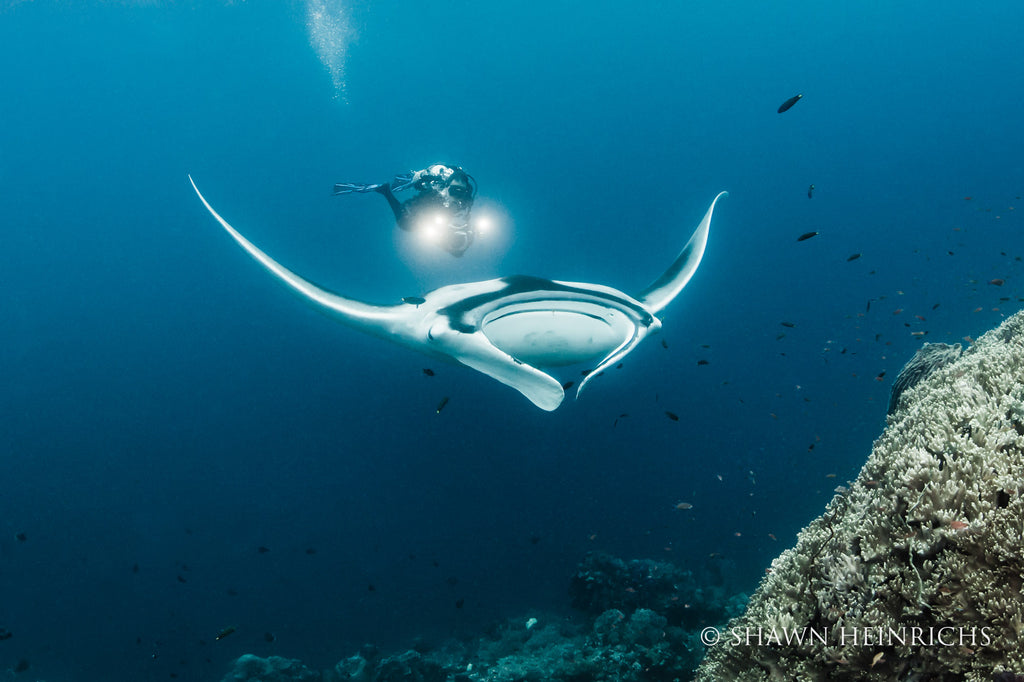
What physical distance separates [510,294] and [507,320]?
16.2 inches

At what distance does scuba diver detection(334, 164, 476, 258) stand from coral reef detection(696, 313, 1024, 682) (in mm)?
8386

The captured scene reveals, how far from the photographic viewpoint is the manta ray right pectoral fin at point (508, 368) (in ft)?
17.6

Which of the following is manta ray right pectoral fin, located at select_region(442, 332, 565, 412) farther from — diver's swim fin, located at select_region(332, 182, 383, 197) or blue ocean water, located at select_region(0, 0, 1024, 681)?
blue ocean water, located at select_region(0, 0, 1024, 681)

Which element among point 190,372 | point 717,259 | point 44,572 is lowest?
point 44,572

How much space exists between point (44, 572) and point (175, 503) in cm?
1195

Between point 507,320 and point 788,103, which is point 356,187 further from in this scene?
point 788,103

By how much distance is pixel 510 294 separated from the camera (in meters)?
5.64

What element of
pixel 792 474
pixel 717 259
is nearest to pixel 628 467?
pixel 792 474

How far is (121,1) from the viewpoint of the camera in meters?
20.8

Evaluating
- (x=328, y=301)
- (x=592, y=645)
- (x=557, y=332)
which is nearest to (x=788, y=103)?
(x=557, y=332)

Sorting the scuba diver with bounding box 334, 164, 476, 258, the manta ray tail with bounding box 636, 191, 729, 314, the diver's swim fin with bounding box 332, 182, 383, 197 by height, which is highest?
the scuba diver with bounding box 334, 164, 476, 258

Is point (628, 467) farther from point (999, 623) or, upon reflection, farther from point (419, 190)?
point (999, 623)

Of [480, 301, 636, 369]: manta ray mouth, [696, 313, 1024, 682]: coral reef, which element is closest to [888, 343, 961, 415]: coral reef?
[696, 313, 1024, 682]: coral reef

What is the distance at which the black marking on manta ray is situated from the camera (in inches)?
219
